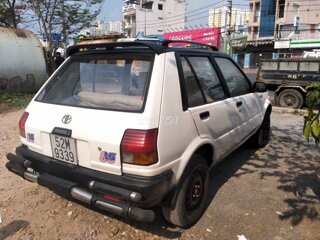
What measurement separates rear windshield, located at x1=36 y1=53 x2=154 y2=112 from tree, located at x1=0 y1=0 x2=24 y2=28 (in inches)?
555

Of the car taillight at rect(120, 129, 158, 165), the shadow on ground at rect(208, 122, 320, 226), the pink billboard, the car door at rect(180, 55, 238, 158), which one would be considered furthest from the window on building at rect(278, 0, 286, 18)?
the car taillight at rect(120, 129, 158, 165)

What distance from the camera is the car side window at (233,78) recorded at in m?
3.97

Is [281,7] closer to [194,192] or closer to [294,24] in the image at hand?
[294,24]

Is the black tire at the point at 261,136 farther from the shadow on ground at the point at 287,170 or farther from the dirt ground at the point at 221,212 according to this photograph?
the dirt ground at the point at 221,212

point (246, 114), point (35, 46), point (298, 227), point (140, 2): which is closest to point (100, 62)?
point (246, 114)

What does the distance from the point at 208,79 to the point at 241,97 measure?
896 millimetres


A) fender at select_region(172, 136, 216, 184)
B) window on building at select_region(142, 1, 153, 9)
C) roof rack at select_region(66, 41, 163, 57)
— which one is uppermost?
window on building at select_region(142, 1, 153, 9)

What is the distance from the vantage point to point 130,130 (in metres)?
2.48

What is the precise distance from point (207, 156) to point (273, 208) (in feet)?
3.14

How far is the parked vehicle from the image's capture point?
1047cm

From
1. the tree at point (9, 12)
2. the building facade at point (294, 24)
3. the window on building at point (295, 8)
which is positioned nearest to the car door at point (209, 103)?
the tree at point (9, 12)

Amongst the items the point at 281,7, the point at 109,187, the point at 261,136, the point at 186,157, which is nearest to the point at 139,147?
the point at 109,187

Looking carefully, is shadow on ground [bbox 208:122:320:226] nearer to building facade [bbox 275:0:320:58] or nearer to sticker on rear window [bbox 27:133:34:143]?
sticker on rear window [bbox 27:133:34:143]

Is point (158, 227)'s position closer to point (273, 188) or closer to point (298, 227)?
point (298, 227)
